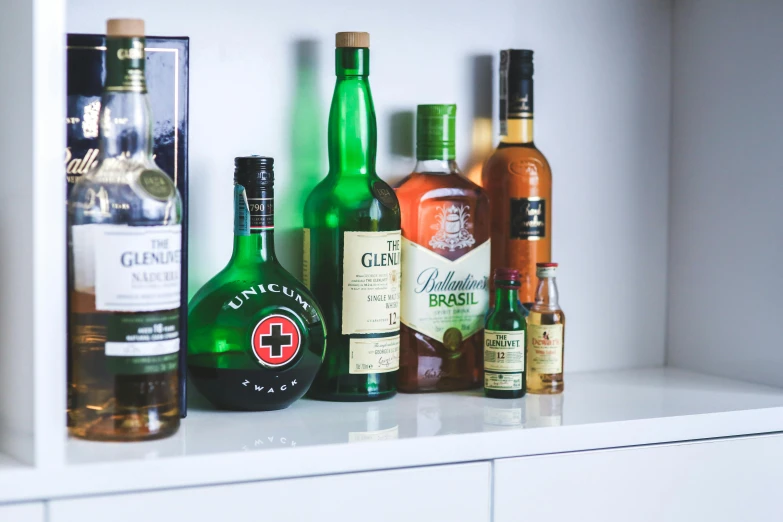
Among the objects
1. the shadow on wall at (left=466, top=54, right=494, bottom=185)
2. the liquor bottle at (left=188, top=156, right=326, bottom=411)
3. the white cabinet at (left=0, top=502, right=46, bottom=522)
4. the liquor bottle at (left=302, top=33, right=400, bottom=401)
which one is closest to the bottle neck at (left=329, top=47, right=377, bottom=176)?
the liquor bottle at (left=302, top=33, right=400, bottom=401)

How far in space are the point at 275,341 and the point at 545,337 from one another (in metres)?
0.33

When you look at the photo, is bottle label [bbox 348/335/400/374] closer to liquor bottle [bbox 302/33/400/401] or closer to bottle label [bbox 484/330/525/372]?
liquor bottle [bbox 302/33/400/401]

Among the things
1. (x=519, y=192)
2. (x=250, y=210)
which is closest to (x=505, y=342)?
(x=519, y=192)

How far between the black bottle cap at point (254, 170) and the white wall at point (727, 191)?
0.63 meters

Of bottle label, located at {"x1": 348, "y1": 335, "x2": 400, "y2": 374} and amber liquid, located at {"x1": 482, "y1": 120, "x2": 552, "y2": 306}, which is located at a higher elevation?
amber liquid, located at {"x1": 482, "y1": 120, "x2": 552, "y2": 306}

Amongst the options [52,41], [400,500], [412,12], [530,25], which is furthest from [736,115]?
[52,41]

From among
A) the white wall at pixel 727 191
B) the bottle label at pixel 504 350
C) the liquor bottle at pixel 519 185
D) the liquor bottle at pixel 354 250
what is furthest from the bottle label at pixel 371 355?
the white wall at pixel 727 191

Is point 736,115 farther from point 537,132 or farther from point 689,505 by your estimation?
point 689,505

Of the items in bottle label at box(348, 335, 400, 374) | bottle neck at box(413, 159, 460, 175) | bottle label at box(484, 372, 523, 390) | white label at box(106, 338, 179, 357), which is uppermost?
bottle neck at box(413, 159, 460, 175)

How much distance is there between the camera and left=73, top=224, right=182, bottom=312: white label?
2.79ft

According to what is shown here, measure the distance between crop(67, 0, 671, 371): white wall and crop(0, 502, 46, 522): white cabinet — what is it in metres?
0.38

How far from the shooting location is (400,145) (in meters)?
1.23

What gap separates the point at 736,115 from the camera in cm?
126

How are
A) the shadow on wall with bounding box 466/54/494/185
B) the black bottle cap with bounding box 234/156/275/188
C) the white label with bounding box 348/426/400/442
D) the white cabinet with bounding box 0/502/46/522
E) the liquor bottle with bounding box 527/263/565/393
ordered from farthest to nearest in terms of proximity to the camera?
the shadow on wall with bounding box 466/54/494/185, the liquor bottle with bounding box 527/263/565/393, the black bottle cap with bounding box 234/156/275/188, the white label with bounding box 348/426/400/442, the white cabinet with bounding box 0/502/46/522
